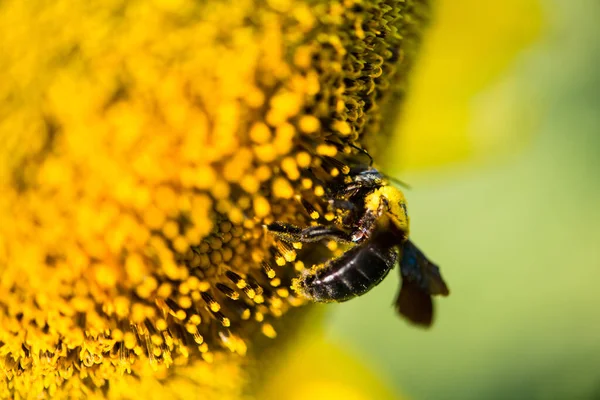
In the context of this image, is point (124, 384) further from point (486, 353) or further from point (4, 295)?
point (486, 353)

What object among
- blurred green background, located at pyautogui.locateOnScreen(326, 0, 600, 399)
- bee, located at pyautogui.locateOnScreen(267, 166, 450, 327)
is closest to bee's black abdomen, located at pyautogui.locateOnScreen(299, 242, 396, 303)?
bee, located at pyautogui.locateOnScreen(267, 166, 450, 327)

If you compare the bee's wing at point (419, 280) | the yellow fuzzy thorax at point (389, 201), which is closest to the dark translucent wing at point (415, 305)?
the bee's wing at point (419, 280)

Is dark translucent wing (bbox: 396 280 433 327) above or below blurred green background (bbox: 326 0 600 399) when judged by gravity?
below

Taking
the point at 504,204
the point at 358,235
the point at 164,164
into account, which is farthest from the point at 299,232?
the point at 504,204

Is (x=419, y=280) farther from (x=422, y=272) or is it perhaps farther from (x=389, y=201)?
(x=389, y=201)

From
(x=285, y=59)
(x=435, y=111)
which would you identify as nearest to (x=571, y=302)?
(x=435, y=111)

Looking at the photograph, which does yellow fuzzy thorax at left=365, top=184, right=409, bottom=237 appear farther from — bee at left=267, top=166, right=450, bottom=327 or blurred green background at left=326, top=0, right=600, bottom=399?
blurred green background at left=326, top=0, right=600, bottom=399
